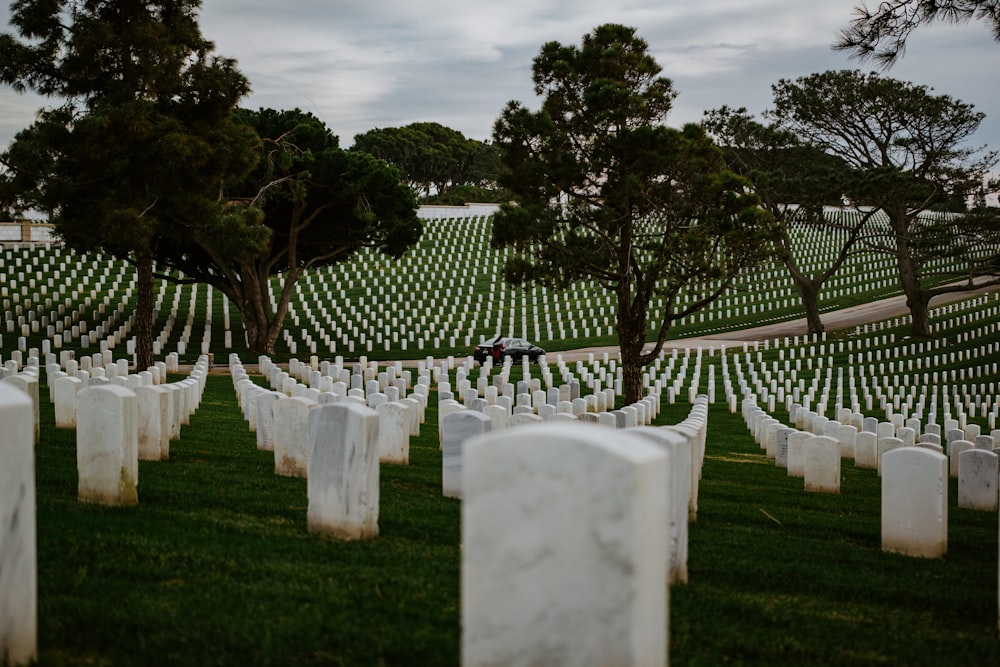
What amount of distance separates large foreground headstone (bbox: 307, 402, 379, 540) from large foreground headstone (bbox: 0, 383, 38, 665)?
7.98ft

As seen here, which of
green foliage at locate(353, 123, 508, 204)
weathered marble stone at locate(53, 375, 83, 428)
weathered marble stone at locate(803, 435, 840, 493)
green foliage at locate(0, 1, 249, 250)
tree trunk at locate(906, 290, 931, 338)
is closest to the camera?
weathered marble stone at locate(803, 435, 840, 493)

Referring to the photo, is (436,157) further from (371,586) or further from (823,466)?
(371,586)

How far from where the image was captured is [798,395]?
90.7 feet

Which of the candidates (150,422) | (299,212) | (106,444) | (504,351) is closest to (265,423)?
(150,422)

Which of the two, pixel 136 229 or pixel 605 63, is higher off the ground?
pixel 605 63

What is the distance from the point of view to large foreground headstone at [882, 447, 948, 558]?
24.6 ft

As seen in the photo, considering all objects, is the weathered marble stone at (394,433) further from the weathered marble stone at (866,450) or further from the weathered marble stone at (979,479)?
the weathered marble stone at (866,450)

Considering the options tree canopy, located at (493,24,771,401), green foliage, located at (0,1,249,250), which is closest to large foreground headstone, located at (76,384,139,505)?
tree canopy, located at (493,24,771,401)

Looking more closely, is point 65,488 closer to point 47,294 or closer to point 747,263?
point 747,263

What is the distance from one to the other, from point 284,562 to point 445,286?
48.4 meters

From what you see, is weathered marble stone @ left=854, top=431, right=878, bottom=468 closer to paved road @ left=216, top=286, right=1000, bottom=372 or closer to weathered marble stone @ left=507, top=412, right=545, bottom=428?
weathered marble stone @ left=507, top=412, right=545, bottom=428

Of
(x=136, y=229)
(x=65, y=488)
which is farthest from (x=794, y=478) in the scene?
(x=136, y=229)

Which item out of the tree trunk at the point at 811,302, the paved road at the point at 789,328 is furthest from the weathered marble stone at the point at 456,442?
the tree trunk at the point at 811,302

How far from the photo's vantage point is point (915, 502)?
7.57 metres
